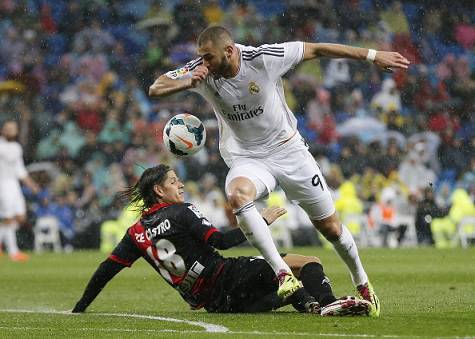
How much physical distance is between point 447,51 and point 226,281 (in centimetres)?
1722

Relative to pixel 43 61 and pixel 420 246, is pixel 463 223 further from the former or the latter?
pixel 43 61

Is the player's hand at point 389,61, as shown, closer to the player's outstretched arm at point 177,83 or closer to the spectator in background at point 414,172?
the player's outstretched arm at point 177,83

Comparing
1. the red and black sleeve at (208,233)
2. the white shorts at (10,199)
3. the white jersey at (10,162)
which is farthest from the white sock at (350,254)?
the white shorts at (10,199)

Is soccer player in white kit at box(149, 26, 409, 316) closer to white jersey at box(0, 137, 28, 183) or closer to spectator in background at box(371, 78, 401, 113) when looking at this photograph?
white jersey at box(0, 137, 28, 183)

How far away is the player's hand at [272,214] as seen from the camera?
767cm

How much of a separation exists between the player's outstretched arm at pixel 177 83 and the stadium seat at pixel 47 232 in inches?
601

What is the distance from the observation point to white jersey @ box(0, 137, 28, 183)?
59.6ft

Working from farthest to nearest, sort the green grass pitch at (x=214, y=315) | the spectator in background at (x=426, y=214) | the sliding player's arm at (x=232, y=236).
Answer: the spectator in background at (x=426, y=214), the sliding player's arm at (x=232, y=236), the green grass pitch at (x=214, y=315)

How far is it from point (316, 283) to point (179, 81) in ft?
5.79

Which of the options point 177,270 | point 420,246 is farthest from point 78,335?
point 420,246

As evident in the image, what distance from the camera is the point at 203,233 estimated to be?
7.71 metres

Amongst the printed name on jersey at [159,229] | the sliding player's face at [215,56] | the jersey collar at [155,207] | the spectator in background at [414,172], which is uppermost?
the sliding player's face at [215,56]

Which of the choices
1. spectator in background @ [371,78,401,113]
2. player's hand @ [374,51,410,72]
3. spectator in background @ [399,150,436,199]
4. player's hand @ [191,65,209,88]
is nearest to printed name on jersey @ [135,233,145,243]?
player's hand @ [191,65,209,88]

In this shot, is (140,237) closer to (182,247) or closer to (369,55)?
(182,247)
